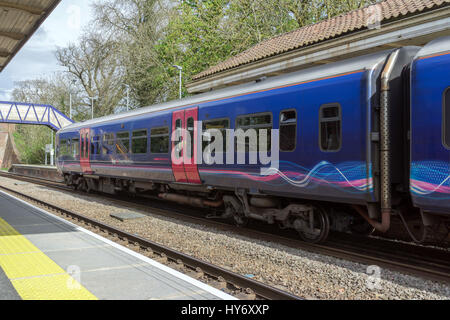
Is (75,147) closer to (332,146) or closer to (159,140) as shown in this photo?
(159,140)

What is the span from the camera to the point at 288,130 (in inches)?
305

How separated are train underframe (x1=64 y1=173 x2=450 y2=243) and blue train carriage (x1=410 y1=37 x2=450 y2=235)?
13.8 inches

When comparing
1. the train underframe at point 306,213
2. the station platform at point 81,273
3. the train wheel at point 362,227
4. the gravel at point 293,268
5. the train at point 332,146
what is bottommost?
the gravel at point 293,268

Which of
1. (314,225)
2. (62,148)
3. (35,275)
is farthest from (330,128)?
(62,148)

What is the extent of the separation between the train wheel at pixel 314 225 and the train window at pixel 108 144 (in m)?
8.93

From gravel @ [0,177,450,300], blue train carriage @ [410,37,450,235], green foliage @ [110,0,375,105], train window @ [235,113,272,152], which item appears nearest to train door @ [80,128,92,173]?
gravel @ [0,177,450,300]

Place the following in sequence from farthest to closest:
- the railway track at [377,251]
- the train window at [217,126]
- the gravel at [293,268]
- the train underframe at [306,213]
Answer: the train window at [217,126]
the train underframe at [306,213]
the railway track at [377,251]
the gravel at [293,268]

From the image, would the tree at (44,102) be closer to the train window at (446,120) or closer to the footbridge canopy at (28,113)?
the footbridge canopy at (28,113)

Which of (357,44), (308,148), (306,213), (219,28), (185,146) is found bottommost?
(306,213)

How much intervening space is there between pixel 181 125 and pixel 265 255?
203 inches

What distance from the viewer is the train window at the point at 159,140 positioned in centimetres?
1158

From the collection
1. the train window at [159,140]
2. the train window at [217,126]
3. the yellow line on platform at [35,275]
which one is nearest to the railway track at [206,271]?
the yellow line on platform at [35,275]

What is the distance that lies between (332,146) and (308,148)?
52 cm
